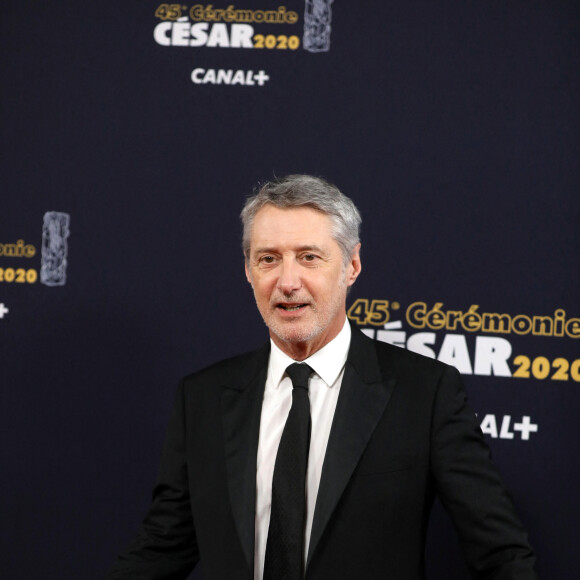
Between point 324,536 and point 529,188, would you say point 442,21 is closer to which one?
point 529,188

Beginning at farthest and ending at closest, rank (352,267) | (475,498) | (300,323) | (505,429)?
1. (505,429)
2. (352,267)
3. (300,323)
4. (475,498)

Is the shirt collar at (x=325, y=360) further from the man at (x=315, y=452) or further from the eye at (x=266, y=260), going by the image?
the eye at (x=266, y=260)

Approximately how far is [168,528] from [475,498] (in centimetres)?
66

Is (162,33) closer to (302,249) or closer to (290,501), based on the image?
(302,249)

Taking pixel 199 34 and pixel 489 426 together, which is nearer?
pixel 489 426

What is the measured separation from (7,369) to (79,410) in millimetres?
256

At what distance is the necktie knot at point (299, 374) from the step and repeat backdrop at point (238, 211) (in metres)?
0.62

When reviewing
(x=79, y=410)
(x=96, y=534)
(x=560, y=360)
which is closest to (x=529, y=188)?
(x=560, y=360)

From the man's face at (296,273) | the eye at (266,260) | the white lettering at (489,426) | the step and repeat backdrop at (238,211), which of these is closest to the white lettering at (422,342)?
the step and repeat backdrop at (238,211)

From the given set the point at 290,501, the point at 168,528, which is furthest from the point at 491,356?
the point at 168,528

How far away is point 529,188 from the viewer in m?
2.13

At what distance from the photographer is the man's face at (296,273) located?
1.57 m

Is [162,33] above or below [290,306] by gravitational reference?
above

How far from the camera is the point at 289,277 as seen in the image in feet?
5.10
